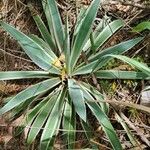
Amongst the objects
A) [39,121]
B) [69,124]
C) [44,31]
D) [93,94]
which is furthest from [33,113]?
[44,31]

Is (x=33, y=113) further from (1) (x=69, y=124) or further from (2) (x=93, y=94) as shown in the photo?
(2) (x=93, y=94)

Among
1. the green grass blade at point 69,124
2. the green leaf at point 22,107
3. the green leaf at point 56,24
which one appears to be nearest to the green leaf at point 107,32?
the green leaf at point 56,24

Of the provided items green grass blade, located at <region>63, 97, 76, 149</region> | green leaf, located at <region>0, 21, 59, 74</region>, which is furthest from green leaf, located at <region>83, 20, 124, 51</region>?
green grass blade, located at <region>63, 97, 76, 149</region>

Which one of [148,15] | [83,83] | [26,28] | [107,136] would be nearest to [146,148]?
[107,136]

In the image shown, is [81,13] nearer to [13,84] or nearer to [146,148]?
[13,84]

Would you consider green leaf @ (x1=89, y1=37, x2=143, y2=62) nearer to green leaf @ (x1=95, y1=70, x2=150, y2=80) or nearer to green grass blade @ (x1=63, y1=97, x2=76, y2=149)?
green leaf @ (x1=95, y1=70, x2=150, y2=80)

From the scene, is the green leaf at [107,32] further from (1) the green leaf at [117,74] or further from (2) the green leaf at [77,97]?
(2) the green leaf at [77,97]
